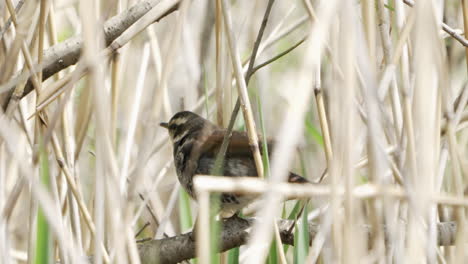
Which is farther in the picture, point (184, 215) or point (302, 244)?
point (184, 215)

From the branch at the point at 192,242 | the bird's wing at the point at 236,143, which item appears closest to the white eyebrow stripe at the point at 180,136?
the bird's wing at the point at 236,143

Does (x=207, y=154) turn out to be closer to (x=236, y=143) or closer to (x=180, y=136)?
(x=236, y=143)

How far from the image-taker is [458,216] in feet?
5.69

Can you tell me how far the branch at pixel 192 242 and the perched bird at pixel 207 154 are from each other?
0.20 metres

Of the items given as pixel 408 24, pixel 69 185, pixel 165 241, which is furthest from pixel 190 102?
pixel 408 24

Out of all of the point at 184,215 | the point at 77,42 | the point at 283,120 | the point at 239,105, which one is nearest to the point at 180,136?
the point at 184,215

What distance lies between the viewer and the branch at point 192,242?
226 centimetres

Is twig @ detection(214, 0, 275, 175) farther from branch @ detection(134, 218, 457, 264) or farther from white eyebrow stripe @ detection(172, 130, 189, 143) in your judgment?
white eyebrow stripe @ detection(172, 130, 189, 143)

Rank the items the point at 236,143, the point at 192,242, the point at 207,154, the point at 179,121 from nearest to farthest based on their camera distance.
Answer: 1. the point at 192,242
2. the point at 236,143
3. the point at 207,154
4. the point at 179,121

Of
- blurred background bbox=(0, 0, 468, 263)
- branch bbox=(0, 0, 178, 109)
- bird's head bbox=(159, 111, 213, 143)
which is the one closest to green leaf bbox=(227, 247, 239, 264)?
blurred background bbox=(0, 0, 468, 263)

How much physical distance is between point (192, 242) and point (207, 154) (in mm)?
577

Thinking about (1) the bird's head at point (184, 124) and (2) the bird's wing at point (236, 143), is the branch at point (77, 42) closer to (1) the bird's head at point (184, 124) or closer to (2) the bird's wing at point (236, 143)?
(2) the bird's wing at point (236, 143)

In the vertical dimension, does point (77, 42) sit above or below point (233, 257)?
above

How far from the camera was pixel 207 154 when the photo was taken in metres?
2.81
